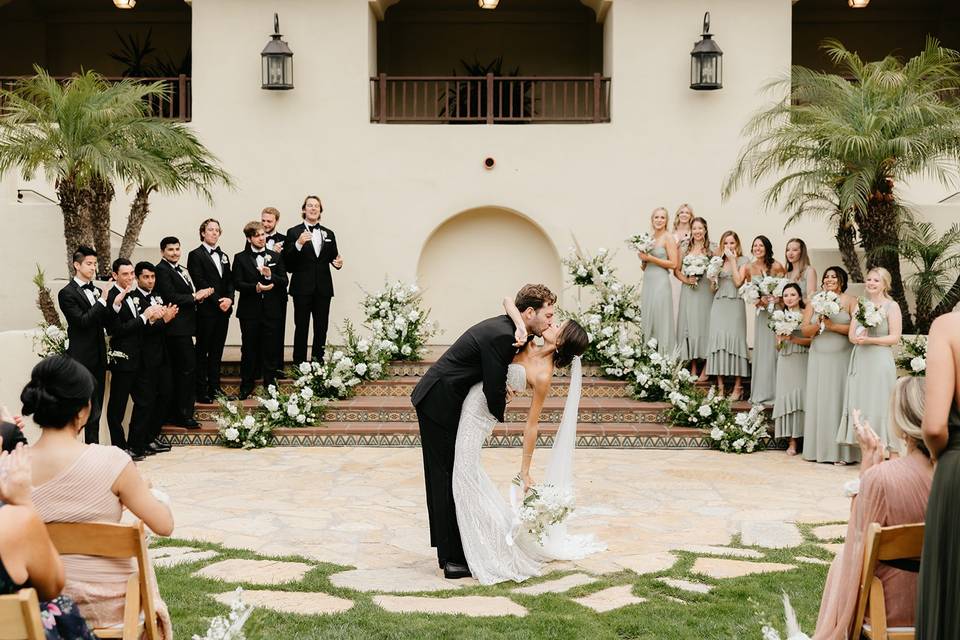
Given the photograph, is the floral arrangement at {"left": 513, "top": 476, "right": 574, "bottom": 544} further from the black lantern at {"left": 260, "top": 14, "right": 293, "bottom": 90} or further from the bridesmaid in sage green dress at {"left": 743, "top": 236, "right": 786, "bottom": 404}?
the black lantern at {"left": 260, "top": 14, "right": 293, "bottom": 90}

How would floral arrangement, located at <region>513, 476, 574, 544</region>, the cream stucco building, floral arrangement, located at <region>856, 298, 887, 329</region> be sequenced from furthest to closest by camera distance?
the cream stucco building < floral arrangement, located at <region>856, 298, 887, 329</region> < floral arrangement, located at <region>513, 476, 574, 544</region>

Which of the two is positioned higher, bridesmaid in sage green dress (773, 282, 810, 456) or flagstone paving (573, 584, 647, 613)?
bridesmaid in sage green dress (773, 282, 810, 456)

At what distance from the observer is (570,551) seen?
25.0 ft

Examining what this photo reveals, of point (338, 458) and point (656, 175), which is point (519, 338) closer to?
point (338, 458)

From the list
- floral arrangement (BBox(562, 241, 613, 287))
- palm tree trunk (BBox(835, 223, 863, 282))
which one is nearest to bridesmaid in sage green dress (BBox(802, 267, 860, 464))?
palm tree trunk (BBox(835, 223, 863, 282))

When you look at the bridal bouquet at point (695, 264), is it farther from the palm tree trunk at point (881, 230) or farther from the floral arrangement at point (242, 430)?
the floral arrangement at point (242, 430)

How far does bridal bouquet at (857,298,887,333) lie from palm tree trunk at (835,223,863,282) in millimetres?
2782

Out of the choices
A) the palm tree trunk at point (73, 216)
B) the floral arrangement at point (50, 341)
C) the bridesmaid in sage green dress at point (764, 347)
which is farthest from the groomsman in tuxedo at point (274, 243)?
the bridesmaid in sage green dress at point (764, 347)

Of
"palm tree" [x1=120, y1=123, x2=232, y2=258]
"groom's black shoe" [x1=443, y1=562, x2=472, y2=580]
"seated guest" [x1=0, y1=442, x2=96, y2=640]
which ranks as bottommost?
"groom's black shoe" [x1=443, y1=562, x2=472, y2=580]

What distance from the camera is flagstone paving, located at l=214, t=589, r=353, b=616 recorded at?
6.16 meters

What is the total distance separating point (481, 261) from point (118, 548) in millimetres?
13063

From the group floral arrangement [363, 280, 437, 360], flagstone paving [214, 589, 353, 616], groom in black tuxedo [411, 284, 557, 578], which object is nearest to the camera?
flagstone paving [214, 589, 353, 616]

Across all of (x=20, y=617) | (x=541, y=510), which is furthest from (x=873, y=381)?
(x=20, y=617)

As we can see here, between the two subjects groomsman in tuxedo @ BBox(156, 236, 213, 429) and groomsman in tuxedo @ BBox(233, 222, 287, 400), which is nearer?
groomsman in tuxedo @ BBox(156, 236, 213, 429)
